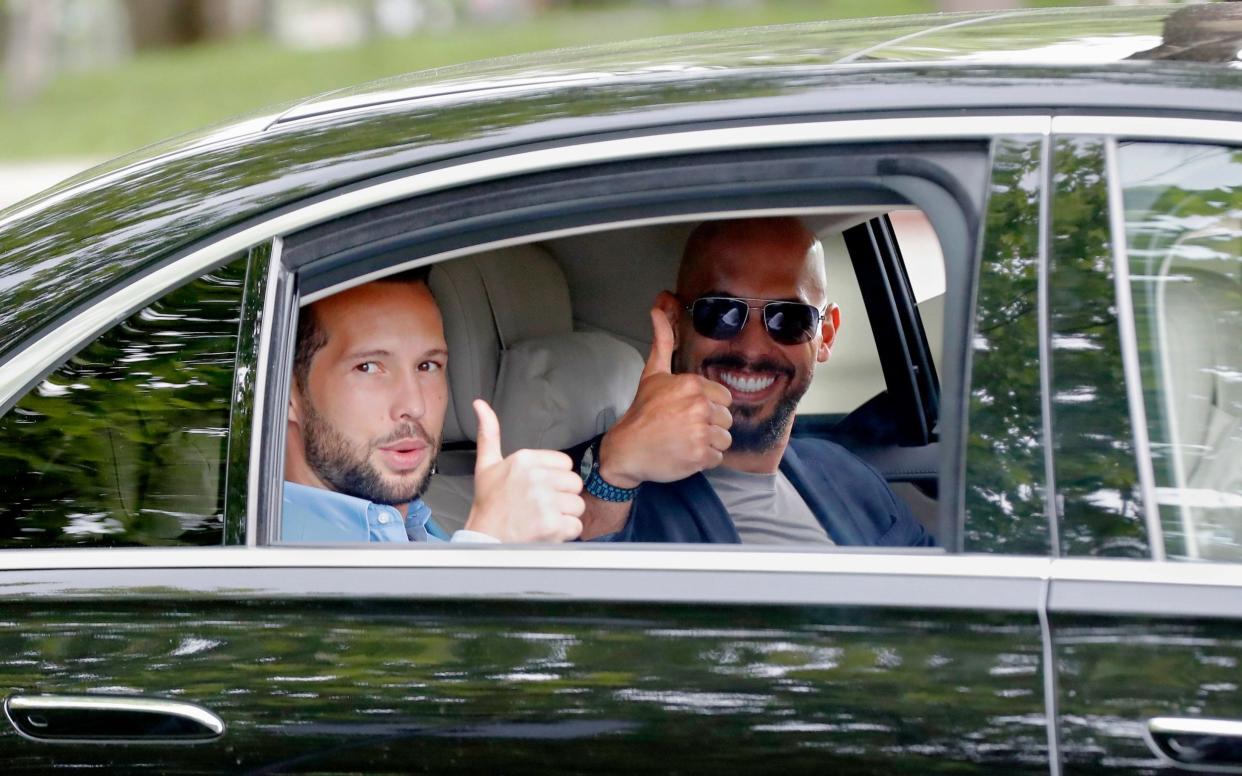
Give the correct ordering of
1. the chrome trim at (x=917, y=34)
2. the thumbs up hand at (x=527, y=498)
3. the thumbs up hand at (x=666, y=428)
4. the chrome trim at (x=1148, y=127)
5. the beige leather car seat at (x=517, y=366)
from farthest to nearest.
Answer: the beige leather car seat at (x=517, y=366) → the thumbs up hand at (x=666, y=428) → the thumbs up hand at (x=527, y=498) → the chrome trim at (x=917, y=34) → the chrome trim at (x=1148, y=127)

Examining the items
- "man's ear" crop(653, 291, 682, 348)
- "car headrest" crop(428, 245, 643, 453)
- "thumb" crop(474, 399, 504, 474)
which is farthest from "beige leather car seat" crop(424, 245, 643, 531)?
"thumb" crop(474, 399, 504, 474)

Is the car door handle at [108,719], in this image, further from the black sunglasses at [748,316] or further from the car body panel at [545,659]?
the black sunglasses at [748,316]

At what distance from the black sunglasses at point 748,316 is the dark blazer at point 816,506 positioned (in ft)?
0.89

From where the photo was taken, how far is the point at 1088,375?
1.57m

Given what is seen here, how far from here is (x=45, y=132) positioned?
50.7 feet

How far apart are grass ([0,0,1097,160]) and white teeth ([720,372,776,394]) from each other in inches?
463

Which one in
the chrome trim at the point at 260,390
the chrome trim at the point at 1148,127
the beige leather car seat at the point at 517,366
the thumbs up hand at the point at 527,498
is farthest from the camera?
the beige leather car seat at the point at 517,366

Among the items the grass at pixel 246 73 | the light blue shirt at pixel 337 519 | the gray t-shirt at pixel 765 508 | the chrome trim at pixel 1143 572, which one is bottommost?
the chrome trim at pixel 1143 572

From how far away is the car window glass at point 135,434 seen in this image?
68.3 inches

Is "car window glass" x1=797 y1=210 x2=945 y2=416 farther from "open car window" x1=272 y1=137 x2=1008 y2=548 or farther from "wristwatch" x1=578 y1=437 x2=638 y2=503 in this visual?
"wristwatch" x1=578 y1=437 x2=638 y2=503

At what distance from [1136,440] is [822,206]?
0.45 metres

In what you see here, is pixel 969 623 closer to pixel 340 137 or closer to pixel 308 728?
pixel 308 728

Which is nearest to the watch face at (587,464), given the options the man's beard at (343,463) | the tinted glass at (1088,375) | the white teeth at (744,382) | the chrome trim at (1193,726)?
the white teeth at (744,382)

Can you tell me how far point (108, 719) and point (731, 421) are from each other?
122cm
